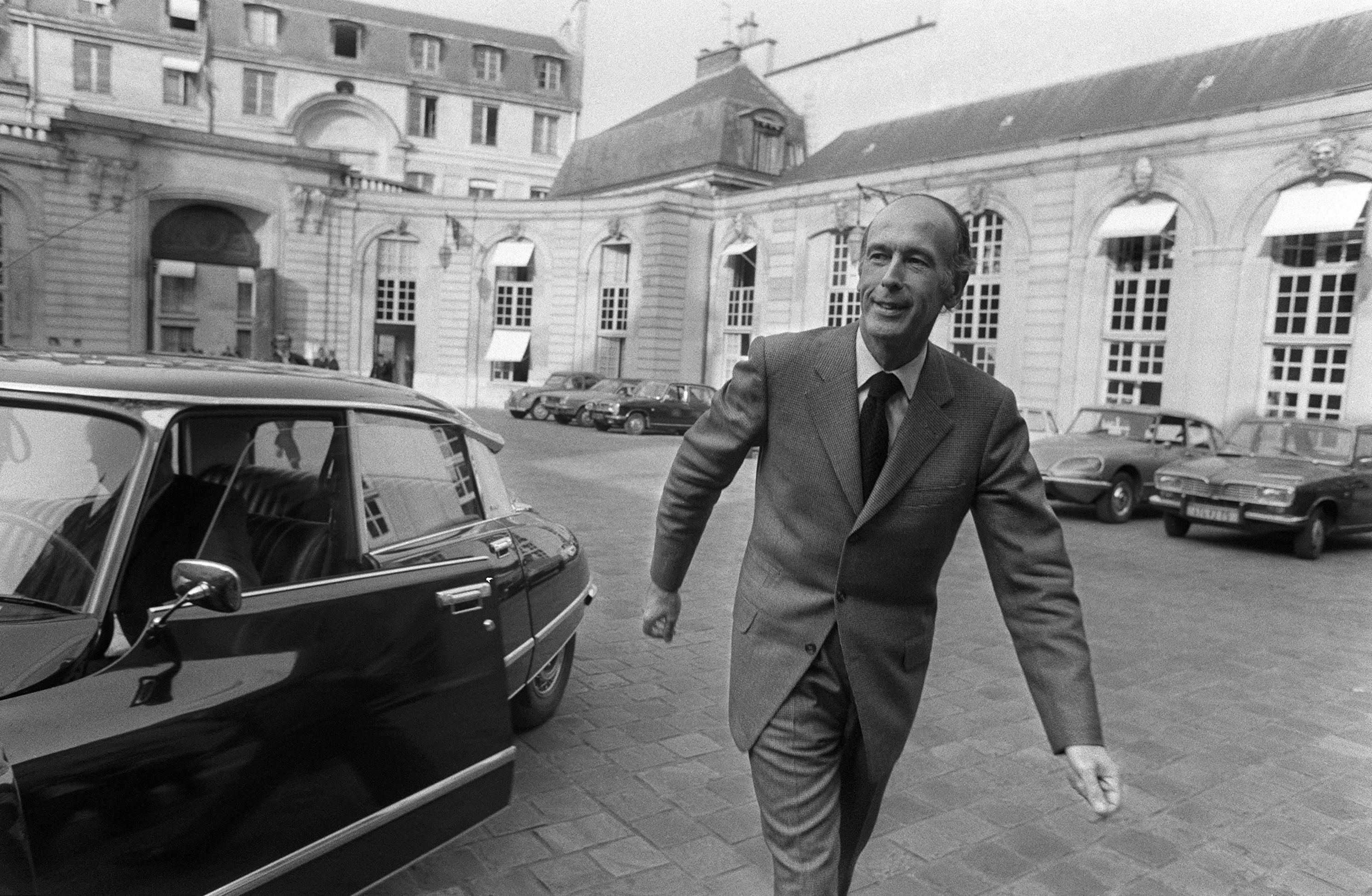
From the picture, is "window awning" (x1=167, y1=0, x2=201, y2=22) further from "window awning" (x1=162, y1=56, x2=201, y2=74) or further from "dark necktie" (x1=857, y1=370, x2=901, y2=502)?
"dark necktie" (x1=857, y1=370, x2=901, y2=502)

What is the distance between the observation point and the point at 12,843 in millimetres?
1934

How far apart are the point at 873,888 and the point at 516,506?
89.8 inches

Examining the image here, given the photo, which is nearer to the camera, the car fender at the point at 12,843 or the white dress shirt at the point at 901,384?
the car fender at the point at 12,843

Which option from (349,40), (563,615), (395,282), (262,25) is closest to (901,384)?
(563,615)

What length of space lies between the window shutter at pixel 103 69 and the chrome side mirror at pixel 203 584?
55.3 meters

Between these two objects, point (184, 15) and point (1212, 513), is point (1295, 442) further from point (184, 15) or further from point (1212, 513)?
point (184, 15)

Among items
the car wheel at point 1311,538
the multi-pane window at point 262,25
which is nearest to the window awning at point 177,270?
the multi-pane window at point 262,25

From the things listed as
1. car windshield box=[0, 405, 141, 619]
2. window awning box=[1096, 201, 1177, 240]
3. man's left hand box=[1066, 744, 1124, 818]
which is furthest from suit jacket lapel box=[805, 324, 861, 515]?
window awning box=[1096, 201, 1177, 240]

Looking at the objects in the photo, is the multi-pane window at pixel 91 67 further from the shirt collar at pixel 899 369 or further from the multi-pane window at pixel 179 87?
the shirt collar at pixel 899 369

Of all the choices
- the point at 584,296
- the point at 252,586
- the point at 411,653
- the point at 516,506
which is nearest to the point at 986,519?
the point at 411,653

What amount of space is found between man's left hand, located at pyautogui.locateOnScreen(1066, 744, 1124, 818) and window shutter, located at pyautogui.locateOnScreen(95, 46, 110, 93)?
5658 cm

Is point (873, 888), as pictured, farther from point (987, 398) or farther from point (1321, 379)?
point (1321, 379)

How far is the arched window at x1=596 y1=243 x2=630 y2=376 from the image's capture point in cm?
3884

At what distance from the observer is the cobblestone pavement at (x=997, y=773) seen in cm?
368
